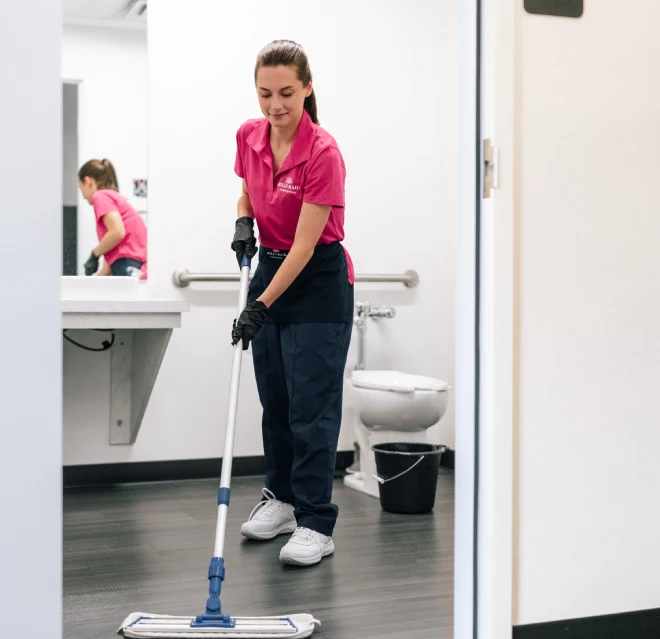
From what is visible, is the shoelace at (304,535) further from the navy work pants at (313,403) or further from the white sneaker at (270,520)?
the white sneaker at (270,520)

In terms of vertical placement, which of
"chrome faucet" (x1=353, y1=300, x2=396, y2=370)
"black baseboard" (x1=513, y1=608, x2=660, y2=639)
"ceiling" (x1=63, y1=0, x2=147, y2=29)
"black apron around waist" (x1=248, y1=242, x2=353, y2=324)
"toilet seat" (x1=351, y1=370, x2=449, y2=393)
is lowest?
"black baseboard" (x1=513, y1=608, x2=660, y2=639)

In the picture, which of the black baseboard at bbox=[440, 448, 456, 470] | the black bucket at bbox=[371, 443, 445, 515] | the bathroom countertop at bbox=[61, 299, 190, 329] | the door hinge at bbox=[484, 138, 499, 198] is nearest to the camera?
the door hinge at bbox=[484, 138, 499, 198]

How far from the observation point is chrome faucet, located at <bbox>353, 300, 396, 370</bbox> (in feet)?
11.8

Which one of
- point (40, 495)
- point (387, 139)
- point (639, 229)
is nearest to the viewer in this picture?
point (40, 495)

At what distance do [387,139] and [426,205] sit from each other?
0.32 metres

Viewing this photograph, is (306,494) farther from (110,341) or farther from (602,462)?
(110,341)

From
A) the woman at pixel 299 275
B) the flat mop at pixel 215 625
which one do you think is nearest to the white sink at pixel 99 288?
the woman at pixel 299 275

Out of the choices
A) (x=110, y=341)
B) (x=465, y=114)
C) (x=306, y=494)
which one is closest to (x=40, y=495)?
(x=465, y=114)

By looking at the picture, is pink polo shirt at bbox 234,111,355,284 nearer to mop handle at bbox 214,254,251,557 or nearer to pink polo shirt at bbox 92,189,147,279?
mop handle at bbox 214,254,251,557

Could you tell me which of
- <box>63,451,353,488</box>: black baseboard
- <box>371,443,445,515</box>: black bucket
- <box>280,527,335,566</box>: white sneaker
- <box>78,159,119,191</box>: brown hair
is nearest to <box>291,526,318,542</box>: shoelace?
<box>280,527,335,566</box>: white sneaker

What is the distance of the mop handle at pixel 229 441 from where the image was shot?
6.45ft

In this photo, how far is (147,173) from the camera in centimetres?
336

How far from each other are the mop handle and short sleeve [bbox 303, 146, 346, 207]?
0.27 m

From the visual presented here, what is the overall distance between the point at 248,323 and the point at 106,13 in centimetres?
164
